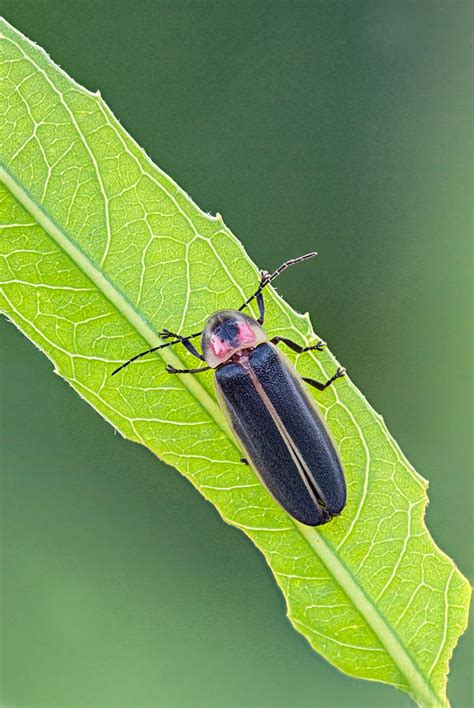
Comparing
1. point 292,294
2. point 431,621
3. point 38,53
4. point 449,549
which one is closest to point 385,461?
point 431,621

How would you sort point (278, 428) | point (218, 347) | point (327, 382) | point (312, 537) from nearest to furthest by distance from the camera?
point (312, 537) → point (327, 382) → point (218, 347) → point (278, 428)

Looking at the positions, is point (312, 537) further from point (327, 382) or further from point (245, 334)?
point (245, 334)

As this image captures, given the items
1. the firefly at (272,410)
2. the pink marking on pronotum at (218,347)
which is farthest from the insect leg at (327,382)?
the pink marking on pronotum at (218,347)

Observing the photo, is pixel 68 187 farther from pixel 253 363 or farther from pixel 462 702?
pixel 462 702

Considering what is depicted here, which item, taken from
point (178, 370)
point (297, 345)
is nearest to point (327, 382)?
point (297, 345)

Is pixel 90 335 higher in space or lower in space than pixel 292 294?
higher

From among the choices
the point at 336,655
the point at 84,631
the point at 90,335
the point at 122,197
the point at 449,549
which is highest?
the point at 122,197
